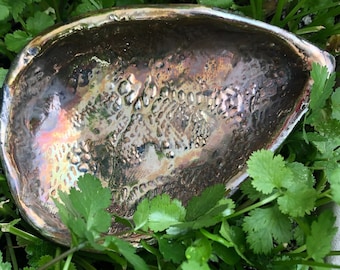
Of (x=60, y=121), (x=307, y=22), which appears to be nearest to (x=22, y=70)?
(x=60, y=121)

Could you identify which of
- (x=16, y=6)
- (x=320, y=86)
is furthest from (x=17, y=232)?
(x=320, y=86)

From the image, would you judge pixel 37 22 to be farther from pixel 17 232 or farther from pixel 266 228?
pixel 266 228

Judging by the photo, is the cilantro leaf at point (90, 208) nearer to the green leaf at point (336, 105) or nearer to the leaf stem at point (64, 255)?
the leaf stem at point (64, 255)

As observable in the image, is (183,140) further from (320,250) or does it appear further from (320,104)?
(320,250)

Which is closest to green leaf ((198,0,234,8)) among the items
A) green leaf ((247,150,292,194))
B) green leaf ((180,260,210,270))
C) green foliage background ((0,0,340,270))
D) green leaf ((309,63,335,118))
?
green foliage background ((0,0,340,270))

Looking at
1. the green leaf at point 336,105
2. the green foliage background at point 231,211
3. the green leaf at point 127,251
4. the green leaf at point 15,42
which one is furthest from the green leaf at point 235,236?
the green leaf at point 15,42

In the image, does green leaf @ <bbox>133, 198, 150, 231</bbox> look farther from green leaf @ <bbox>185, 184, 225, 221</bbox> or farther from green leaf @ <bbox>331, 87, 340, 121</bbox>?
green leaf @ <bbox>331, 87, 340, 121</bbox>
